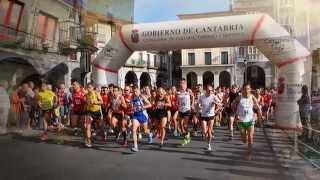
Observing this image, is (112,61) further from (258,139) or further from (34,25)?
(34,25)

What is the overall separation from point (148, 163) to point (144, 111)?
210cm

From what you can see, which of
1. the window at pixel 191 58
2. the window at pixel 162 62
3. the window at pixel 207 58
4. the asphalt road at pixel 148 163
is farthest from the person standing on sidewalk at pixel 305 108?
the window at pixel 162 62

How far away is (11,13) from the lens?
2820 millimetres

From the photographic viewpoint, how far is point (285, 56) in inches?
483

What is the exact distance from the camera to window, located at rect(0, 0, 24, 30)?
275 cm

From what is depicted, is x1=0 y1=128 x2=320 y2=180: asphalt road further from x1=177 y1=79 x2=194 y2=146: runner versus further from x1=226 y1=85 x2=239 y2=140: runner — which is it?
x1=226 y1=85 x2=239 y2=140: runner

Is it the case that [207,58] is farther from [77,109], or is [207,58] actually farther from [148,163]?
[148,163]

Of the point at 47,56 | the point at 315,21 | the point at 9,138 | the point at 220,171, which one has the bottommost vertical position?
the point at 220,171

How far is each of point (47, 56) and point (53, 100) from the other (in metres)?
7.23


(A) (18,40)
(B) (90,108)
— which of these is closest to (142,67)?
(B) (90,108)

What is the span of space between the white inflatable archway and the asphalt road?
2778 mm

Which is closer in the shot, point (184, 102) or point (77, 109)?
point (77, 109)

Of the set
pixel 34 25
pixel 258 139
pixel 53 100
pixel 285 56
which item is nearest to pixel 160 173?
pixel 34 25

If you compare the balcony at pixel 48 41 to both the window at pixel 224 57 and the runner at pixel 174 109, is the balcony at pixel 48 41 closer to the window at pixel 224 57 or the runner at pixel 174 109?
the runner at pixel 174 109
